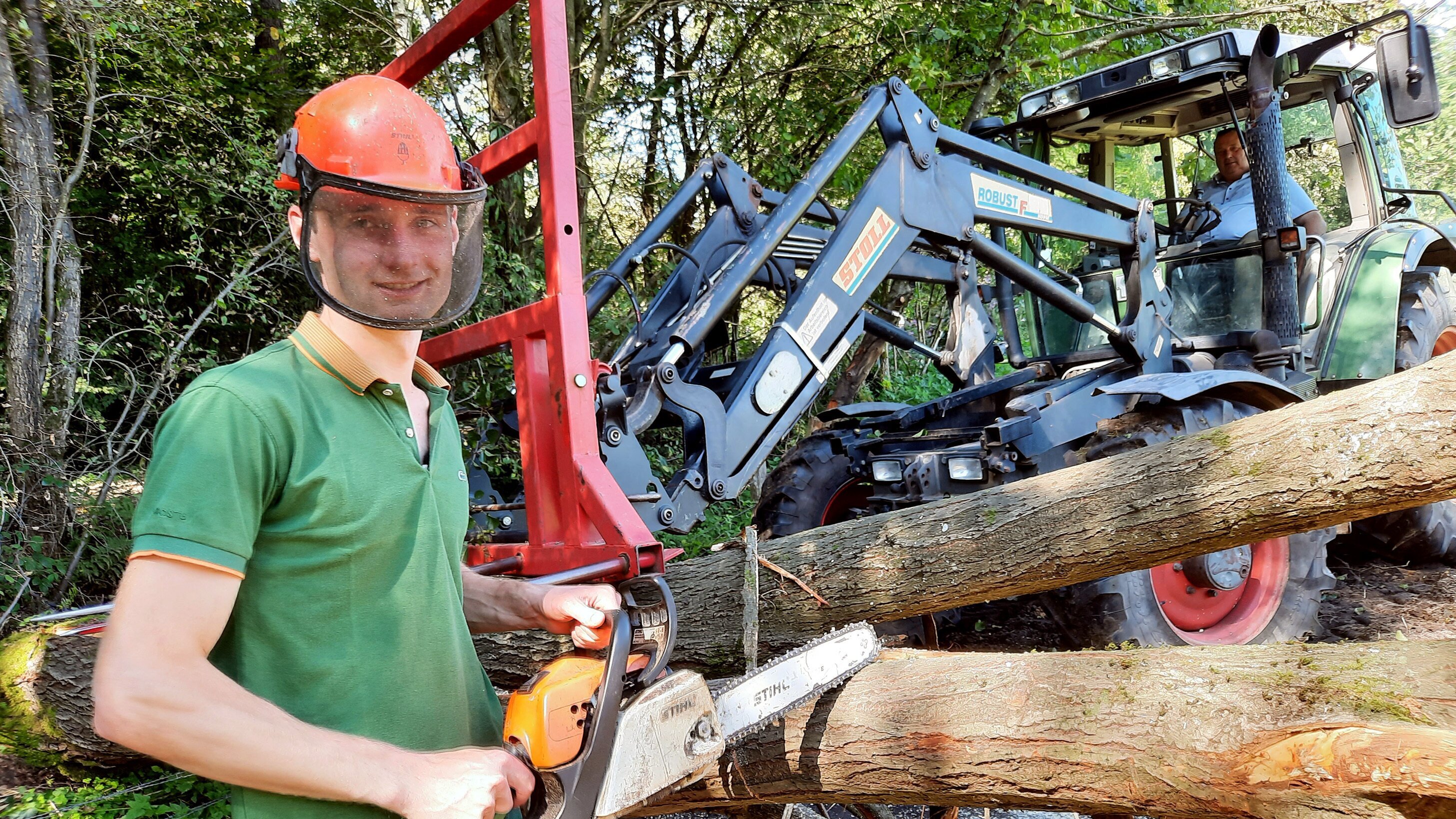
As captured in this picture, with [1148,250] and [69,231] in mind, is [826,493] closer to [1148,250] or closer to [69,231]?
[1148,250]

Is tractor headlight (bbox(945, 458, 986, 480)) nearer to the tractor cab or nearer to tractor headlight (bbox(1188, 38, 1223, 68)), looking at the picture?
the tractor cab

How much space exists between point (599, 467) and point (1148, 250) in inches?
149

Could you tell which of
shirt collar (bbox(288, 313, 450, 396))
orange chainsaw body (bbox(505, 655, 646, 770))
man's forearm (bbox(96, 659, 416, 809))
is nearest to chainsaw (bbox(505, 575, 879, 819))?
orange chainsaw body (bbox(505, 655, 646, 770))

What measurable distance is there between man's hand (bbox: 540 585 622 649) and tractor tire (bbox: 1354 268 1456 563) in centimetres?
505

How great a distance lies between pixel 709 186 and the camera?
16.8ft

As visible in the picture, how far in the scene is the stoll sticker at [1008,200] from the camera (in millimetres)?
4656

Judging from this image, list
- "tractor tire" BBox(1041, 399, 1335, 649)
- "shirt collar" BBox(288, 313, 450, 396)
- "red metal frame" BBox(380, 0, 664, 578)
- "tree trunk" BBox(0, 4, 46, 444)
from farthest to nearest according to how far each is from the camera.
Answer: "tree trunk" BBox(0, 4, 46, 444), "tractor tire" BBox(1041, 399, 1335, 649), "red metal frame" BBox(380, 0, 664, 578), "shirt collar" BBox(288, 313, 450, 396)

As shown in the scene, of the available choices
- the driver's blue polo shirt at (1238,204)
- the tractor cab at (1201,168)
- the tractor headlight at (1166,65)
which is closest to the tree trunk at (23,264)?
Result: the tractor cab at (1201,168)

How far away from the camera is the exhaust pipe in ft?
16.3

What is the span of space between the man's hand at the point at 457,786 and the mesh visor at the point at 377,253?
2.18 ft

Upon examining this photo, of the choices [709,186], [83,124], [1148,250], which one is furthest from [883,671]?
[83,124]

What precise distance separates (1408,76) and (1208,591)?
2572mm

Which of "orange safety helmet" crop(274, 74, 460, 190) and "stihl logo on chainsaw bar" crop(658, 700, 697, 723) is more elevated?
"orange safety helmet" crop(274, 74, 460, 190)

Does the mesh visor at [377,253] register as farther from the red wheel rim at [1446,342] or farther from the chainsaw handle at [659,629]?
the red wheel rim at [1446,342]
